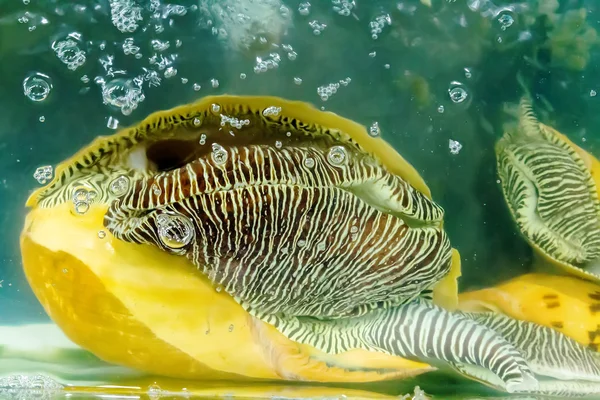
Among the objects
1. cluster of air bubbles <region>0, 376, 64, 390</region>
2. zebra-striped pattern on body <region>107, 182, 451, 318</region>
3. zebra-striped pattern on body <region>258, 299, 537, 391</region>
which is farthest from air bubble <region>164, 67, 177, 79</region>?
cluster of air bubbles <region>0, 376, 64, 390</region>

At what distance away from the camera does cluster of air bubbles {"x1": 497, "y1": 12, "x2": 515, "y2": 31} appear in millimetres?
792

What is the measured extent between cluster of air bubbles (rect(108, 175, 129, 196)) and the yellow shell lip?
0.03 metres

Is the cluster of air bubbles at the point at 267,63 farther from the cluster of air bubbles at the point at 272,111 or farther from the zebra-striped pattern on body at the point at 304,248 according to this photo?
the zebra-striped pattern on body at the point at 304,248

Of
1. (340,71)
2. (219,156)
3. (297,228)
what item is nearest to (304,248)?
(297,228)

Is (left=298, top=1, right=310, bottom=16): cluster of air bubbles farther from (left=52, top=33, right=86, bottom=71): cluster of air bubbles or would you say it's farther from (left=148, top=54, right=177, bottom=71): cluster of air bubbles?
(left=52, top=33, right=86, bottom=71): cluster of air bubbles

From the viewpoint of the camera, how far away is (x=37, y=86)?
Result: 0.74 meters

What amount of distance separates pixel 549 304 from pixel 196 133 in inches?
24.5

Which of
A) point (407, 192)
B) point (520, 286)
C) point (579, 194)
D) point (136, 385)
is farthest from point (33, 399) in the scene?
point (579, 194)

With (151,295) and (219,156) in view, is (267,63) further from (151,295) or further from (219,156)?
(151,295)

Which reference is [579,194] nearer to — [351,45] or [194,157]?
[351,45]

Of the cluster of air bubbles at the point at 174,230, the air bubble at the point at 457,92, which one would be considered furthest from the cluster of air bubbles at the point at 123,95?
the air bubble at the point at 457,92

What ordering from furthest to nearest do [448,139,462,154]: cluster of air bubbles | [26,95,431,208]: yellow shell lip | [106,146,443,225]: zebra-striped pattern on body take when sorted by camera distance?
[448,139,462,154]: cluster of air bubbles, [26,95,431,208]: yellow shell lip, [106,146,443,225]: zebra-striped pattern on body

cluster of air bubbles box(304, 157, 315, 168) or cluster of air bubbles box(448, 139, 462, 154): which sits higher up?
cluster of air bubbles box(448, 139, 462, 154)

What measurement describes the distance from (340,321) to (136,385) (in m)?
0.31
